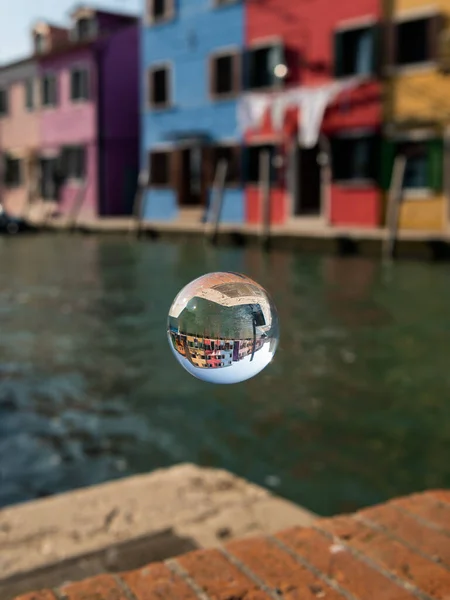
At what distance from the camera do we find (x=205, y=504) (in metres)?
3.76

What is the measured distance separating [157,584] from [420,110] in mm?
18527

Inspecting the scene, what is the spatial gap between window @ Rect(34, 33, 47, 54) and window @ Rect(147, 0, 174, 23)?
8565mm

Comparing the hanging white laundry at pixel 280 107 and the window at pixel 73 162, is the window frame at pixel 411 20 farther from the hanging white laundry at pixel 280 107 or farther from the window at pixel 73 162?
the window at pixel 73 162

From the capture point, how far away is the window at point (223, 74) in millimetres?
23438

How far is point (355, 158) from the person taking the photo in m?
20.8

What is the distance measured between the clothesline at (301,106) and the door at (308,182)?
0.49m

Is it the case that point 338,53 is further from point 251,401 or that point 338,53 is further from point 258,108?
point 251,401

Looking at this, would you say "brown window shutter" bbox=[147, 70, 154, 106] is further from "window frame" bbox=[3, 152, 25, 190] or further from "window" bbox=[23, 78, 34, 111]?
"window frame" bbox=[3, 152, 25, 190]

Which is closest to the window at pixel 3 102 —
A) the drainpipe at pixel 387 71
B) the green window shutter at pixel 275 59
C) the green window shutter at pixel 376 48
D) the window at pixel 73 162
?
the window at pixel 73 162

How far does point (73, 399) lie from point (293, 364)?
242 cm

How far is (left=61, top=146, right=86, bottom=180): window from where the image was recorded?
30.4 m

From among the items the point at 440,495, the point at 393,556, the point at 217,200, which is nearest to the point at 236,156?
the point at 217,200

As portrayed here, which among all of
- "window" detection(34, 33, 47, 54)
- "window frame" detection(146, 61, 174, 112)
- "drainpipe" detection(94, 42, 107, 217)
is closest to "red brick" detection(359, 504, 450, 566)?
"window frame" detection(146, 61, 174, 112)

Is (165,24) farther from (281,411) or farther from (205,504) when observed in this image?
(205,504)
